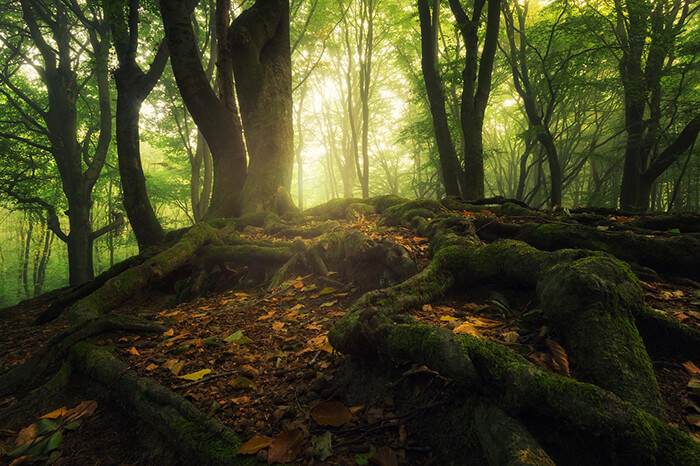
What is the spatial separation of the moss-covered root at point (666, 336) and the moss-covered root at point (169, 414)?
2401 millimetres

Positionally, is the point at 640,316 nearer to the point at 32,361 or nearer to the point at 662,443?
the point at 662,443

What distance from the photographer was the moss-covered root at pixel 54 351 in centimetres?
257

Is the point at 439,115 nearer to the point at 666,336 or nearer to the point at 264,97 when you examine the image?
the point at 264,97

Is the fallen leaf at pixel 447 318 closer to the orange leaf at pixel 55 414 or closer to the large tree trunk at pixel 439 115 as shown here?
the orange leaf at pixel 55 414

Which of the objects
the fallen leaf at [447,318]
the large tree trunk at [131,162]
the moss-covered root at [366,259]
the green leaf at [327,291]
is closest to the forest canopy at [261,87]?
the large tree trunk at [131,162]

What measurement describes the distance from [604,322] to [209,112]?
8.30m

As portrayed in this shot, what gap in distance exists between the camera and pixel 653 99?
9.99 meters

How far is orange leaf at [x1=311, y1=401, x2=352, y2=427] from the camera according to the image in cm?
167

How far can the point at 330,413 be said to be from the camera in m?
1.73

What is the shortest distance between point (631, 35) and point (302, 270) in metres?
12.8

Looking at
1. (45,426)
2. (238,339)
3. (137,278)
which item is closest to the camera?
(45,426)

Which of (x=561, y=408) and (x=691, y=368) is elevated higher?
(x=561, y=408)

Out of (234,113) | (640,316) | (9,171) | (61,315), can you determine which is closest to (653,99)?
(640,316)

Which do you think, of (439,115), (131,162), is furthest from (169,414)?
(439,115)
